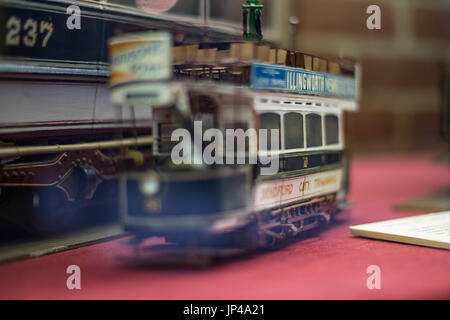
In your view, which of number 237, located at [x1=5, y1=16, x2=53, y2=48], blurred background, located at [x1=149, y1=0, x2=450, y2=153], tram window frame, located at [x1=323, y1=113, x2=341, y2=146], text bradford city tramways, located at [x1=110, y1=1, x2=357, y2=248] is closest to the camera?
text bradford city tramways, located at [x1=110, y1=1, x2=357, y2=248]

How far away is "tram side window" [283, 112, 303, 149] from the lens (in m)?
0.78

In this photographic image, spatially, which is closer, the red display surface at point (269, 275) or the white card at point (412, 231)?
the red display surface at point (269, 275)

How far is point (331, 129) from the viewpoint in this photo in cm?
90

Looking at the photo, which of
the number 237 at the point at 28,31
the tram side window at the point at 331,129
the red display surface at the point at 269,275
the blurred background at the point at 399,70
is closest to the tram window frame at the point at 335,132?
the tram side window at the point at 331,129

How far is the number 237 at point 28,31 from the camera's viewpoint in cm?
77

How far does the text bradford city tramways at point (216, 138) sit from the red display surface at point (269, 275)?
0.04 metres

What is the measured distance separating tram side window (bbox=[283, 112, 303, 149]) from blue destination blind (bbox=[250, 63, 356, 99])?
1.3 inches

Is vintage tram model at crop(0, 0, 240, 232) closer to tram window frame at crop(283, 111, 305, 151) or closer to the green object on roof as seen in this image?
the green object on roof

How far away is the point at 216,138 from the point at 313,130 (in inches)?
7.5

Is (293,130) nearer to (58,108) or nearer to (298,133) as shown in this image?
(298,133)

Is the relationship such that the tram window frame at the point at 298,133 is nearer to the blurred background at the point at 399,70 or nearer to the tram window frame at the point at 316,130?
the tram window frame at the point at 316,130

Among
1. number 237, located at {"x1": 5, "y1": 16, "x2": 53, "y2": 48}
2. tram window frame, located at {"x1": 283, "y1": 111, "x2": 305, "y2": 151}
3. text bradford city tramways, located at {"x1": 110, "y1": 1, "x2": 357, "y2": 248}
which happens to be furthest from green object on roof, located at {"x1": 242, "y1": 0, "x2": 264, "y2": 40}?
number 237, located at {"x1": 5, "y1": 16, "x2": 53, "y2": 48}

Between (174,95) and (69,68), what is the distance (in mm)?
278
